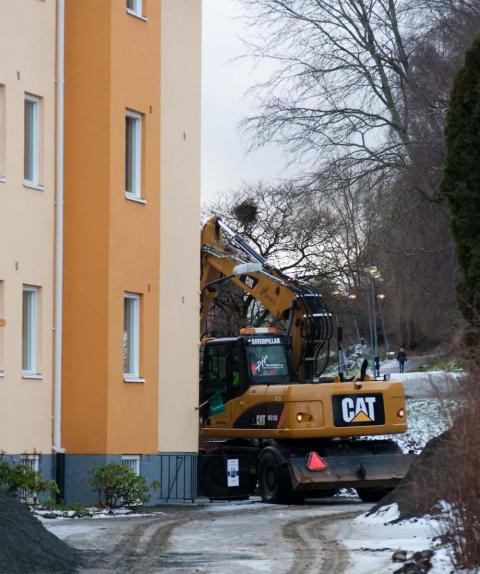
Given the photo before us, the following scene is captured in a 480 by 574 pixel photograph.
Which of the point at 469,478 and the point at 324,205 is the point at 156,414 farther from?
the point at 324,205

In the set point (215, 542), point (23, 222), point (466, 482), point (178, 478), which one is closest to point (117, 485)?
point (178, 478)

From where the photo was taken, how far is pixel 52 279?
25.2m

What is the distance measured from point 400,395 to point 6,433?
880 cm

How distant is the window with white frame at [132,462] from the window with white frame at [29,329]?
2.51 m

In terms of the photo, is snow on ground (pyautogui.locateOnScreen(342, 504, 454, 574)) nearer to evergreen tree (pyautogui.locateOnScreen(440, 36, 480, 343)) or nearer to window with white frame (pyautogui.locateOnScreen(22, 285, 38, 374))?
evergreen tree (pyautogui.locateOnScreen(440, 36, 480, 343))

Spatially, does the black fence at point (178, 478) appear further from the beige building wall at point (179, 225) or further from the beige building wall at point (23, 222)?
the beige building wall at point (23, 222)

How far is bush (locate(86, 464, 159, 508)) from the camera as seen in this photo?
24.0m

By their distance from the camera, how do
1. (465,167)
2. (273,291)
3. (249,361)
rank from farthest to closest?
(273,291) < (249,361) < (465,167)

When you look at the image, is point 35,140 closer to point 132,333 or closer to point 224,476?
point 132,333

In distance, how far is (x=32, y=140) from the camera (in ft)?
81.7

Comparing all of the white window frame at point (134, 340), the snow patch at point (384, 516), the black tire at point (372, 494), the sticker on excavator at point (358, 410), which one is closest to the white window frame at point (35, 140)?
the white window frame at point (134, 340)

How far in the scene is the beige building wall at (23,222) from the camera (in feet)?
78.0

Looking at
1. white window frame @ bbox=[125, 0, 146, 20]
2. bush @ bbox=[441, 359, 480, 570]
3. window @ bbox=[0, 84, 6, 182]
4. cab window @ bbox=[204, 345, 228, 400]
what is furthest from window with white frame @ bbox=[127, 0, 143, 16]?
bush @ bbox=[441, 359, 480, 570]

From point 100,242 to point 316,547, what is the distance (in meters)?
9.96
